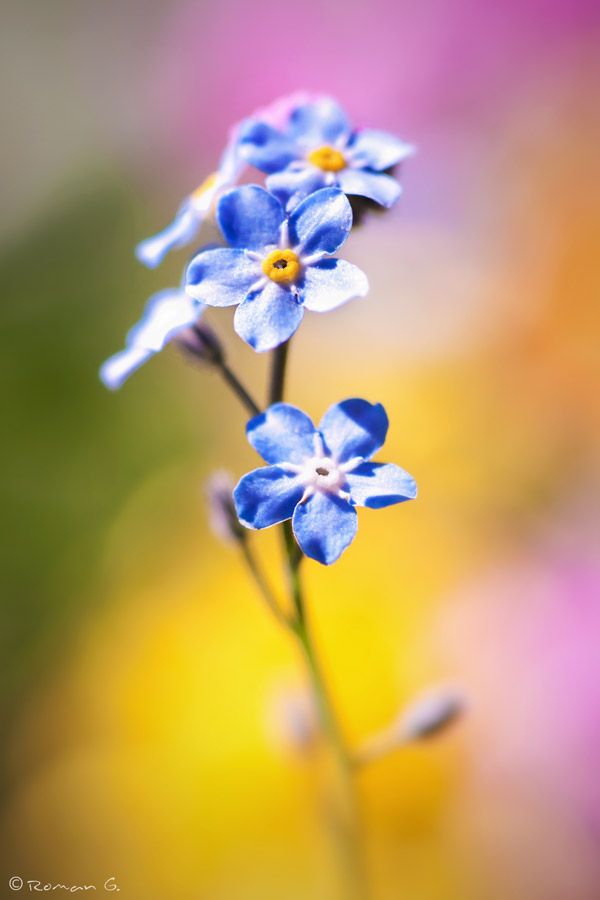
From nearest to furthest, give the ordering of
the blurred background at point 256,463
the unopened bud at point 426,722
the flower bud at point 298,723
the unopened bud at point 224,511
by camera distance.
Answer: the unopened bud at point 224,511 → the unopened bud at point 426,722 → the flower bud at point 298,723 → the blurred background at point 256,463

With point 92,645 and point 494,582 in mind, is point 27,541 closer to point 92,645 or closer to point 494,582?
point 92,645

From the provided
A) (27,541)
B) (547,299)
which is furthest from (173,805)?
(547,299)

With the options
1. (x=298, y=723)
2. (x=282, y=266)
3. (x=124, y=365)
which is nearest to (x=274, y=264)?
(x=282, y=266)

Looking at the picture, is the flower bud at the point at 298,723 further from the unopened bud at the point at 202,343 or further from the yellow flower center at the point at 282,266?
the yellow flower center at the point at 282,266

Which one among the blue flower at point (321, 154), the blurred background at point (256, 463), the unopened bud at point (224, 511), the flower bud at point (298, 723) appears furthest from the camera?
the blurred background at point (256, 463)

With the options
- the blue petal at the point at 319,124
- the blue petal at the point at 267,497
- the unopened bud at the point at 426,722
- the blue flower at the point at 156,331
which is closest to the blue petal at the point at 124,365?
the blue flower at the point at 156,331

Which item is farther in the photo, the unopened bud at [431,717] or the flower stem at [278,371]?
the unopened bud at [431,717]

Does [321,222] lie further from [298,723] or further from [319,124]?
[298,723]
